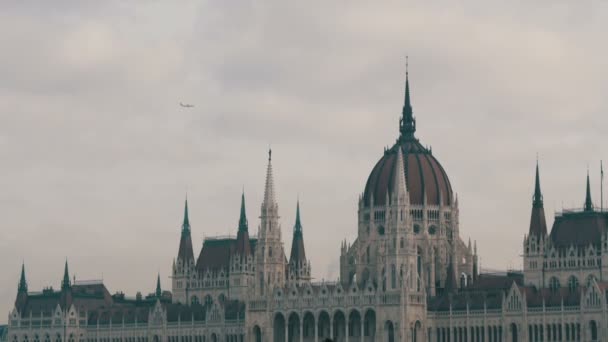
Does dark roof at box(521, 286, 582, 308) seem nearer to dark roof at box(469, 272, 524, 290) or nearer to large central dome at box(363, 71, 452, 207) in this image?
dark roof at box(469, 272, 524, 290)

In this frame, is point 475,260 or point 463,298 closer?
point 463,298

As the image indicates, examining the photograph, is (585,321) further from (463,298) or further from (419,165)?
(419,165)

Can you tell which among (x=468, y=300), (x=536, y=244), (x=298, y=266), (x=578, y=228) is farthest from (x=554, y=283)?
(x=298, y=266)

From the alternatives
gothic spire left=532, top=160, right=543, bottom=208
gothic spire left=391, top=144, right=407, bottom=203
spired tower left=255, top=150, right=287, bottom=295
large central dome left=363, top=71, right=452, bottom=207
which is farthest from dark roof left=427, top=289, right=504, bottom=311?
spired tower left=255, top=150, right=287, bottom=295

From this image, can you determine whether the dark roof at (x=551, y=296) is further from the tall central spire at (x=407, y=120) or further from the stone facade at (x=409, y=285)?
the tall central spire at (x=407, y=120)

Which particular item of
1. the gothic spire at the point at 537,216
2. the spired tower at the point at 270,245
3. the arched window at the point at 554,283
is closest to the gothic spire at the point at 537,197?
the gothic spire at the point at 537,216

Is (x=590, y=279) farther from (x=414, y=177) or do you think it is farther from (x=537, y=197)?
(x=414, y=177)

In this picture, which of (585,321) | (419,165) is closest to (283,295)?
(419,165)
